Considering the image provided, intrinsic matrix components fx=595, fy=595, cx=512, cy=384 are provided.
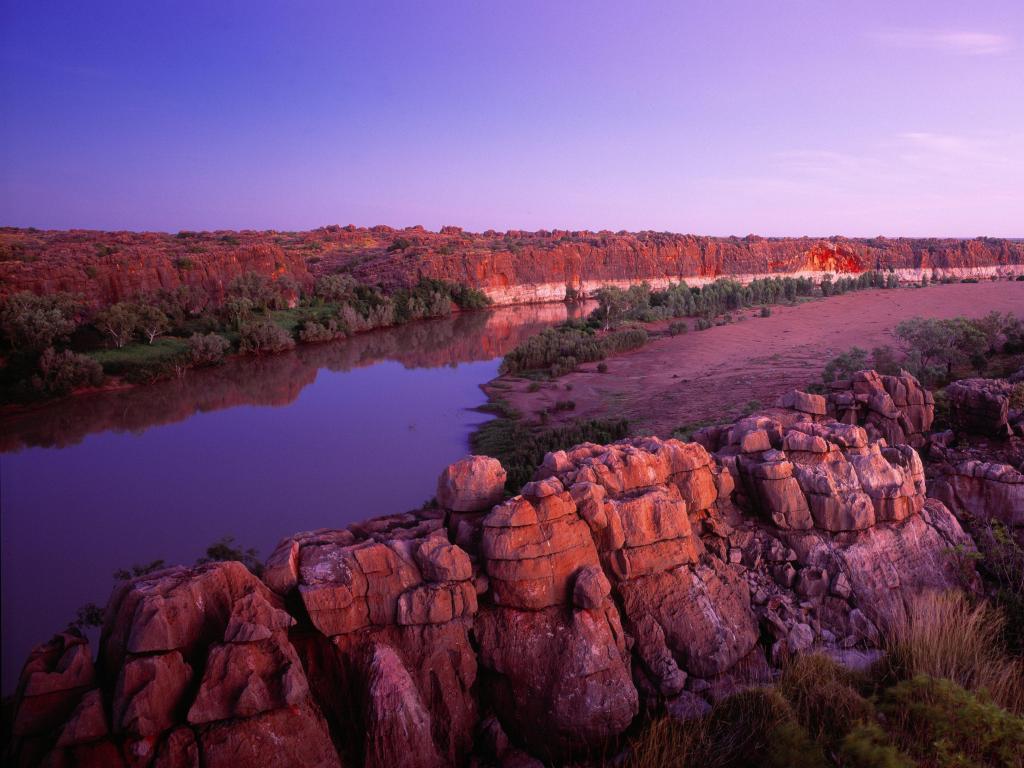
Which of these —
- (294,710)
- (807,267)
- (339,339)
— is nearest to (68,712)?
(294,710)

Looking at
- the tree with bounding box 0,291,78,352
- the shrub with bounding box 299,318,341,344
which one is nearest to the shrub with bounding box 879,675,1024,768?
the tree with bounding box 0,291,78,352

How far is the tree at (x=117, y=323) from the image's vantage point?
78.4 feet

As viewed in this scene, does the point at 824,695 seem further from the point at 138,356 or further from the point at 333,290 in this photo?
the point at 333,290

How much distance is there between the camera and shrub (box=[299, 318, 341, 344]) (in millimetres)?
31328

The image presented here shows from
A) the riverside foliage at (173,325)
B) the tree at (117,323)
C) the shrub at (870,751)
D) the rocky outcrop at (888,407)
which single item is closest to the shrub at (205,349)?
the riverside foliage at (173,325)

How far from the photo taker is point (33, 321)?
21.2 meters

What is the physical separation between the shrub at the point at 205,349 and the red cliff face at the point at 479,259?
6201 mm

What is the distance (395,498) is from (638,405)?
8.26m

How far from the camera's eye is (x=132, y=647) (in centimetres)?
346

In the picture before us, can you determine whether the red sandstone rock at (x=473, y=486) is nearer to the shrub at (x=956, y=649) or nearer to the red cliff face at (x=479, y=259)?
the shrub at (x=956, y=649)

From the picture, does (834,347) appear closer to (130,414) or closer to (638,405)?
(638,405)

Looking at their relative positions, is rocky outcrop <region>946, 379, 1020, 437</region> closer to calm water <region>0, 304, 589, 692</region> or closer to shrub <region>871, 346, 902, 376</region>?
shrub <region>871, 346, 902, 376</region>

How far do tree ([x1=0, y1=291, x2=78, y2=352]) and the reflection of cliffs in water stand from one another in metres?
3.01

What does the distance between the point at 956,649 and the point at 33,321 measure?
2666cm
